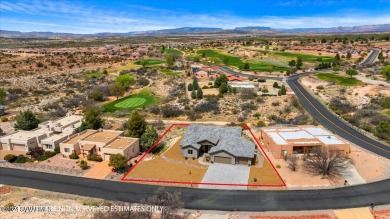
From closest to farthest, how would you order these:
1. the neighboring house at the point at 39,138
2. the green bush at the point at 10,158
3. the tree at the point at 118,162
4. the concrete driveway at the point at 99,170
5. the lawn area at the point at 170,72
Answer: the concrete driveway at the point at 99,170 → the tree at the point at 118,162 → the green bush at the point at 10,158 → the neighboring house at the point at 39,138 → the lawn area at the point at 170,72

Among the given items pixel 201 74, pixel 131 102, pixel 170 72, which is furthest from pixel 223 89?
pixel 170 72

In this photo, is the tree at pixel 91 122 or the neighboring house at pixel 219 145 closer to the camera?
the neighboring house at pixel 219 145

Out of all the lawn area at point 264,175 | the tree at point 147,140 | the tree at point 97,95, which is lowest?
the lawn area at point 264,175

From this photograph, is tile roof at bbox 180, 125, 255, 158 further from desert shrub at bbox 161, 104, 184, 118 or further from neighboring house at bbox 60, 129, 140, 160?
desert shrub at bbox 161, 104, 184, 118

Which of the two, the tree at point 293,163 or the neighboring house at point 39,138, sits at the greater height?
the neighboring house at point 39,138

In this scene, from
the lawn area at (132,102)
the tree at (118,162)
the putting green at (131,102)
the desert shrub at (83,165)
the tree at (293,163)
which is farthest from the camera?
the putting green at (131,102)

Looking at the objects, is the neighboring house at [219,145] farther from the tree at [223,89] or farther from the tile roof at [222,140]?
the tree at [223,89]

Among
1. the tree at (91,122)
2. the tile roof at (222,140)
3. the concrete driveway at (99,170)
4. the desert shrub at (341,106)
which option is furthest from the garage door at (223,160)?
the desert shrub at (341,106)
